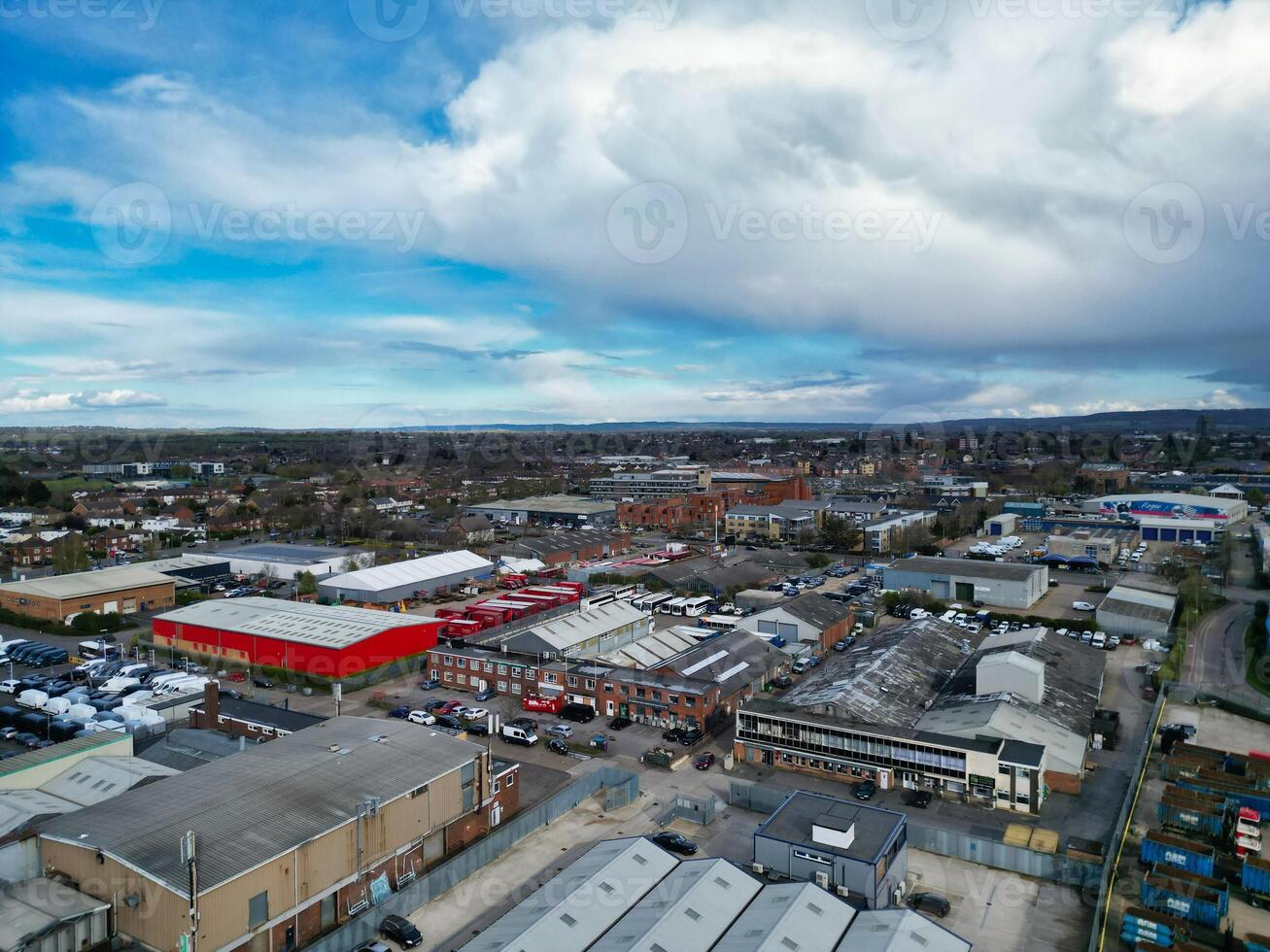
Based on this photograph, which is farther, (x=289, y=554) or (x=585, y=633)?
(x=289, y=554)

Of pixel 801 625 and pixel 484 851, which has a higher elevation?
pixel 801 625

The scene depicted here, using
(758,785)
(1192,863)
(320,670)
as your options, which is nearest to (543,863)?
Result: (758,785)

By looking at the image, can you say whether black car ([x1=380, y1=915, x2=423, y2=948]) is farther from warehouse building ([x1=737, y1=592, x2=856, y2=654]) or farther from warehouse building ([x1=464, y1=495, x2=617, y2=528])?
warehouse building ([x1=464, y1=495, x2=617, y2=528])

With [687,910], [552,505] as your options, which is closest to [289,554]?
[552,505]

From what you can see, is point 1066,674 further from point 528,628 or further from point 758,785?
point 528,628

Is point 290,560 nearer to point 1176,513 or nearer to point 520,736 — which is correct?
point 520,736

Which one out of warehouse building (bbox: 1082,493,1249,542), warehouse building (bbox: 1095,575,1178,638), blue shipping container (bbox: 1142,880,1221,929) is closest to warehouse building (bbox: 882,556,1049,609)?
warehouse building (bbox: 1095,575,1178,638)
